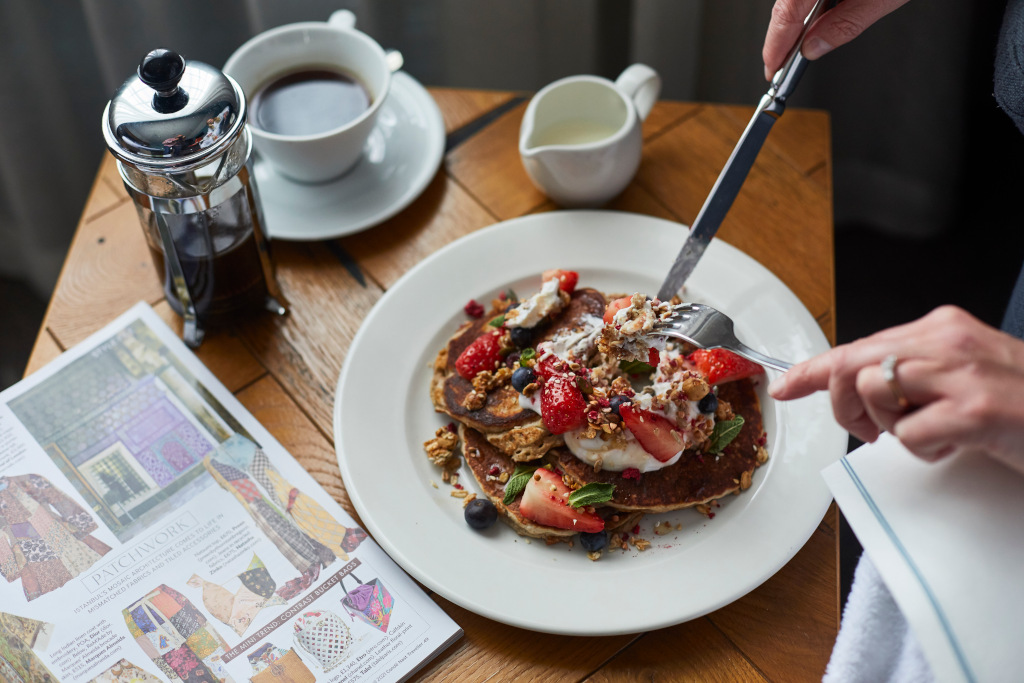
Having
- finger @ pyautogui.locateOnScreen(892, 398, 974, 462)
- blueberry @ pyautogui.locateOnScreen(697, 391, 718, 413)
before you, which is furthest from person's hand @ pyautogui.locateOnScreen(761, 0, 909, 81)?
finger @ pyautogui.locateOnScreen(892, 398, 974, 462)

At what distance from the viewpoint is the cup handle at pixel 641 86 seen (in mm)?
1512

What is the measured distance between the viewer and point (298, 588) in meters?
1.17

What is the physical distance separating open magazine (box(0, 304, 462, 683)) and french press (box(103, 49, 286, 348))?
143mm

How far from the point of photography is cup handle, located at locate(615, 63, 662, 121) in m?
1.51

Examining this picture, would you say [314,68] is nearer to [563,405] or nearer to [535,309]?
[535,309]

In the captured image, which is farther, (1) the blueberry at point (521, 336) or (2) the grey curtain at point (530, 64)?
(2) the grey curtain at point (530, 64)

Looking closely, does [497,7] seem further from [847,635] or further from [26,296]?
[847,635]

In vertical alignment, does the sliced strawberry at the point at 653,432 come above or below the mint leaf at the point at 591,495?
above

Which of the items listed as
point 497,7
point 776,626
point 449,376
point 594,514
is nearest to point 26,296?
point 497,7

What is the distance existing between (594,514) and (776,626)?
288mm

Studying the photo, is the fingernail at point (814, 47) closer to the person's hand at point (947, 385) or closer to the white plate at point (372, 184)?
the person's hand at point (947, 385)

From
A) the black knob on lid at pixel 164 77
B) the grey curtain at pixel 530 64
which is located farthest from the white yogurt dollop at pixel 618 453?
the grey curtain at pixel 530 64

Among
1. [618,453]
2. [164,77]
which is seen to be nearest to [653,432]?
[618,453]

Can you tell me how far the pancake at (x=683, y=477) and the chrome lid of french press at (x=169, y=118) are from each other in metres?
0.65
